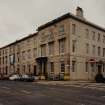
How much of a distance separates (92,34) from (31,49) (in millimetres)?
16589

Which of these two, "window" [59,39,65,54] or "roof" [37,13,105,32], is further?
"window" [59,39,65,54]

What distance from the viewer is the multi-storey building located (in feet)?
136

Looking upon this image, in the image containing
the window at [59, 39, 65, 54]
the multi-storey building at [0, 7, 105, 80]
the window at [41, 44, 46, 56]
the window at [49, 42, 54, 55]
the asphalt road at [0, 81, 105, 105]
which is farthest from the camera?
the window at [41, 44, 46, 56]

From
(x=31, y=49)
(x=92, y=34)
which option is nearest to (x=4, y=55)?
(x=31, y=49)

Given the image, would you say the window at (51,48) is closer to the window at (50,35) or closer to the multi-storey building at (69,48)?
the multi-storey building at (69,48)

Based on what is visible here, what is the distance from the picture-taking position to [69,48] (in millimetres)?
40875

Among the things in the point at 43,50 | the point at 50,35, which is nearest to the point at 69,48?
the point at 50,35

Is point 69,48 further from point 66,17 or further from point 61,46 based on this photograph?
point 66,17

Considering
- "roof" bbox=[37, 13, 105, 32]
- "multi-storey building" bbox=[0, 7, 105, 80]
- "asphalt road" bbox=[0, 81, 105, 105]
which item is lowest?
"asphalt road" bbox=[0, 81, 105, 105]

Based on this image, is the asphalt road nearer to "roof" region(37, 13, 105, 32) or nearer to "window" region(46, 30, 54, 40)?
"roof" region(37, 13, 105, 32)

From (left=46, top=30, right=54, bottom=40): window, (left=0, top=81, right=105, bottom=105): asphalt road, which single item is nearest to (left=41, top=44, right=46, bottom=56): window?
(left=46, top=30, right=54, bottom=40): window

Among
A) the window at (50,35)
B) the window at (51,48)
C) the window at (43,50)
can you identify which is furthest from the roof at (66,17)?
the window at (51,48)

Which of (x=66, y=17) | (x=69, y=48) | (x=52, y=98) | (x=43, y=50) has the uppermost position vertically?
(x=66, y=17)

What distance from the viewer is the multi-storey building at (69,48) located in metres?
41.4
